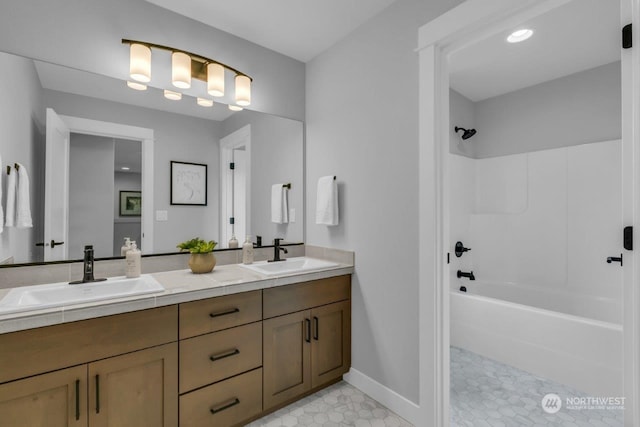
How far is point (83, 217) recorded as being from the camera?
1.68 metres

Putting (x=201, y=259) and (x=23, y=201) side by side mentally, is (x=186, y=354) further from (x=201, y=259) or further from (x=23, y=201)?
(x=23, y=201)

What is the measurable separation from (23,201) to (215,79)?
1243 mm

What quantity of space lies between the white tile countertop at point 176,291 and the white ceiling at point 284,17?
5.39 feet

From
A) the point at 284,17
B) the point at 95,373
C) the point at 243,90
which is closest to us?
the point at 95,373

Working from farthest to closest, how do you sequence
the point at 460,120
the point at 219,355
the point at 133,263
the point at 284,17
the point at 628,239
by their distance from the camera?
the point at 460,120
the point at 284,17
the point at 133,263
the point at 219,355
the point at 628,239

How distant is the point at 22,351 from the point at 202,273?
2.78ft

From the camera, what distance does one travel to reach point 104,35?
170cm

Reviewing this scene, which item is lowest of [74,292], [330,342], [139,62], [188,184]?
[330,342]

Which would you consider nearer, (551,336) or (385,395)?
(385,395)

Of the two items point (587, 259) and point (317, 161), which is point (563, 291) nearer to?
point (587, 259)

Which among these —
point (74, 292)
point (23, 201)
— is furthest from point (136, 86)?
point (74, 292)

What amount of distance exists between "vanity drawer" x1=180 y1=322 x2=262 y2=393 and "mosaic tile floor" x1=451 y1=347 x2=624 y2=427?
1.22 m

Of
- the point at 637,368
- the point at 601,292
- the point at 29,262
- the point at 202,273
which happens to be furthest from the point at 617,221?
the point at 29,262

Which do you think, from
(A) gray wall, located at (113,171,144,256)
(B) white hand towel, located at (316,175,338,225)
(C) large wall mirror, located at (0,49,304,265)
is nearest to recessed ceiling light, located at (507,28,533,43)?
(B) white hand towel, located at (316,175,338,225)
